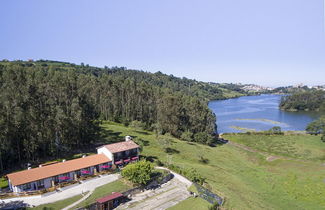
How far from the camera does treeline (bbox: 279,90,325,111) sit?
168625 mm

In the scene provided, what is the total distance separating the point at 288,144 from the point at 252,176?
125ft

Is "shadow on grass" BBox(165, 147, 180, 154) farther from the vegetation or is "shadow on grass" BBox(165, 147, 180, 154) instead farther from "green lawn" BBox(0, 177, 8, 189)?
"green lawn" BBox(0, 177, 8, 189)

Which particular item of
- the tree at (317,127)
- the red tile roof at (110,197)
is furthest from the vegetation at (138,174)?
the tree at (317,127)

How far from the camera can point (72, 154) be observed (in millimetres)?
47062

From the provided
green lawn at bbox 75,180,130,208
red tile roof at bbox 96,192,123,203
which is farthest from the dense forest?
red tile roof at bbox 96,192,123,203

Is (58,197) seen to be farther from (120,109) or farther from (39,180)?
(120,109)

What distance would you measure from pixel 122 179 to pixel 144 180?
4612 mm

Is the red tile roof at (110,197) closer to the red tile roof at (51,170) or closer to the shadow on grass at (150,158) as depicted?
the red tile roof at (51,170)

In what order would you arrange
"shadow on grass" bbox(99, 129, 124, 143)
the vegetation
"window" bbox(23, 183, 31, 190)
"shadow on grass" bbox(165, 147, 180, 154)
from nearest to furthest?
1. "window" bbox(23, 183, 31, 190)
2. the vegetation
3. "shadow on grass" bbox(165, 147, 180, 154)
4. "shadow on grass" bbox(99, 129, 124, 143)

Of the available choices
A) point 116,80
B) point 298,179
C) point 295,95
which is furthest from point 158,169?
point 295,95

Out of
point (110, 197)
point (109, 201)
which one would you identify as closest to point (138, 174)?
point (110, 197)

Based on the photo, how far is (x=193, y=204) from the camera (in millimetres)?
31750

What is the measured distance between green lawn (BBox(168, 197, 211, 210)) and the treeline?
165976 mm

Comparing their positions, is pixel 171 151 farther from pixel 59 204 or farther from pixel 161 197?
pixel 59 204
